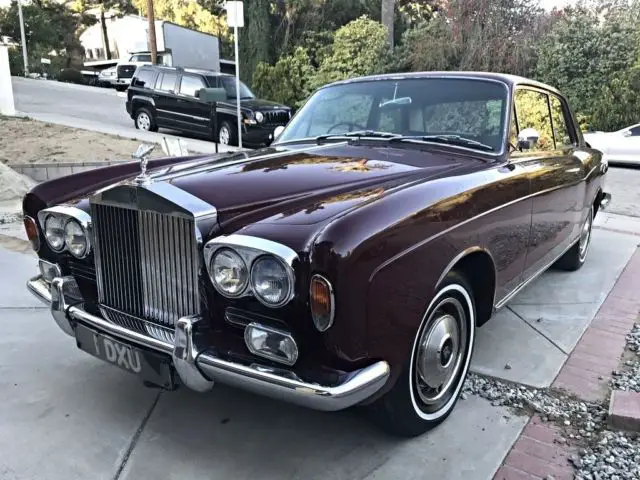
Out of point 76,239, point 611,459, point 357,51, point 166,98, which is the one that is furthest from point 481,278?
point 357,51

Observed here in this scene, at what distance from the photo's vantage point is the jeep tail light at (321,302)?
2.07m

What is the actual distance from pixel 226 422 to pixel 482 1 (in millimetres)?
16705

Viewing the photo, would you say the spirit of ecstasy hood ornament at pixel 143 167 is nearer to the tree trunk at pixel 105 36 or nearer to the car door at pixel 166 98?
the car door at pixel 166 98

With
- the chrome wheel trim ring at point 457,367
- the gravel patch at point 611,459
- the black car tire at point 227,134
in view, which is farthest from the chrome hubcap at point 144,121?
the gravel patch at point 611,459

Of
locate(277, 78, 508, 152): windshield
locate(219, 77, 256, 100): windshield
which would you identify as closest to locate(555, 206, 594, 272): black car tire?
locate(277, 78, 508, 152): windshield

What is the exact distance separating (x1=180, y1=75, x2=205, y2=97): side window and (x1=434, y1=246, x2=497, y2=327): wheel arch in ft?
39.9

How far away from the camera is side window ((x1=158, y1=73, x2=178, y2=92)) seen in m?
14.6

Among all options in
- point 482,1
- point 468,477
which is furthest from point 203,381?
point 482,1

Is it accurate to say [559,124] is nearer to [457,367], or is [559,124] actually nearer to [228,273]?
[457,367]

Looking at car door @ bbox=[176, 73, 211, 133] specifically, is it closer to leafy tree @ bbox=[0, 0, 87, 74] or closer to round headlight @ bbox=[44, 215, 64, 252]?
round headlight @ bbox=[44, 215, 64, 252]

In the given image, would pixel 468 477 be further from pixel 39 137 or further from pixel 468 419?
pixel 39 137

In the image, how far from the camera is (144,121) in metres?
15.1

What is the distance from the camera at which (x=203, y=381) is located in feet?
7.60

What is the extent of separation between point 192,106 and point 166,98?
98 cm
